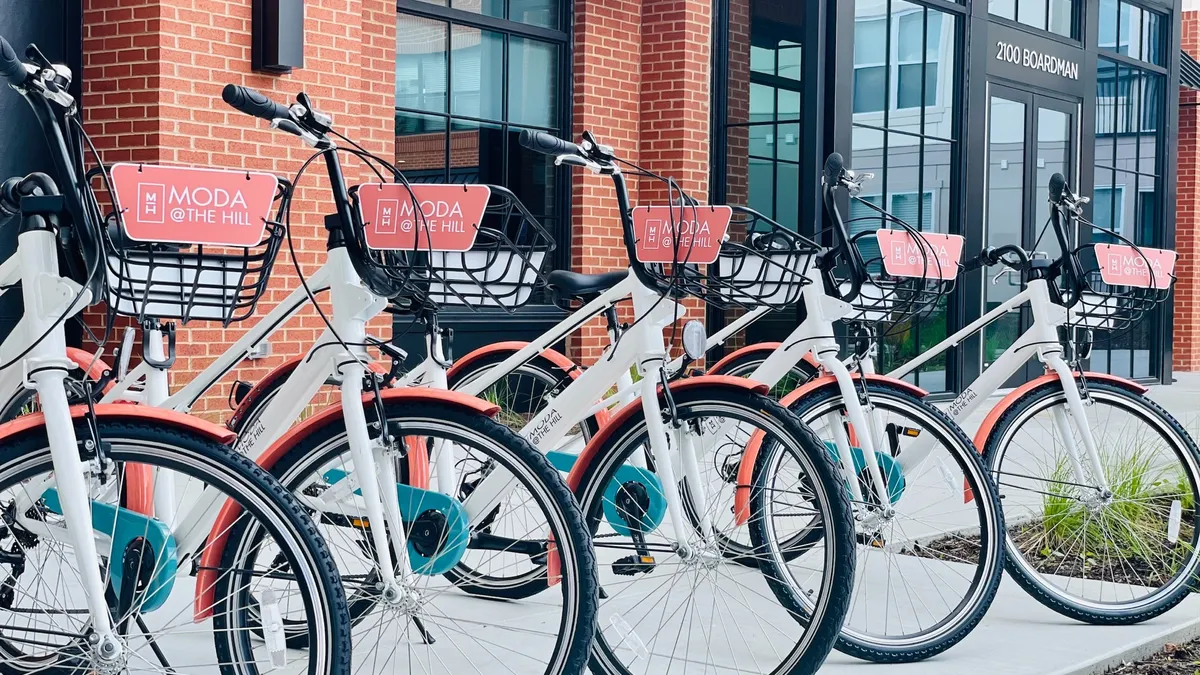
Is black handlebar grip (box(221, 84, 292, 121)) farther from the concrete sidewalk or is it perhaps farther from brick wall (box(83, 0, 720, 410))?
brick wall (box(83, 0, 720, 410))

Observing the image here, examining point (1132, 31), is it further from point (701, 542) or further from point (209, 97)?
point (701, 542)

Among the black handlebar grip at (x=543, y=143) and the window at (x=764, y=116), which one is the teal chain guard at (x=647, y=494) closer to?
the black handlebar grip at (x=543, y=143)

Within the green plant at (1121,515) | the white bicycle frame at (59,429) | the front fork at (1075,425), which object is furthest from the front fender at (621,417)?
the green plant at (1121,515)

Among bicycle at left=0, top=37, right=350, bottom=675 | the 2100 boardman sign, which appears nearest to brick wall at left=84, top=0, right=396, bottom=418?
bicycle at left=0, top=37, right=350, bottom=675

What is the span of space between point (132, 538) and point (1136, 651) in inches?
107

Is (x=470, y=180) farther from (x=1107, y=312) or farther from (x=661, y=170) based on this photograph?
(x=1107, y=312)

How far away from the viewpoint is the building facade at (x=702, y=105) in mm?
7055

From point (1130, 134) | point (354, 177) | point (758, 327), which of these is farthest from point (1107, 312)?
point (1130, 134)

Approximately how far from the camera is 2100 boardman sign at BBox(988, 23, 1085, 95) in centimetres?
1144

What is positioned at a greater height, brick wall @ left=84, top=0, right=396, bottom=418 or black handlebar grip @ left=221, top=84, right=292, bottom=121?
brick wall @ left=84, top=0, right=396, bottom=418

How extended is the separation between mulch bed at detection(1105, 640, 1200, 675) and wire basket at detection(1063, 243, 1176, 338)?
0.99 meters

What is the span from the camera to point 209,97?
7031mm

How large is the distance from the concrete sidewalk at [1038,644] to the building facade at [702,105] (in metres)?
3.00

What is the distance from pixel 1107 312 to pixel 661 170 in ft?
19.8
